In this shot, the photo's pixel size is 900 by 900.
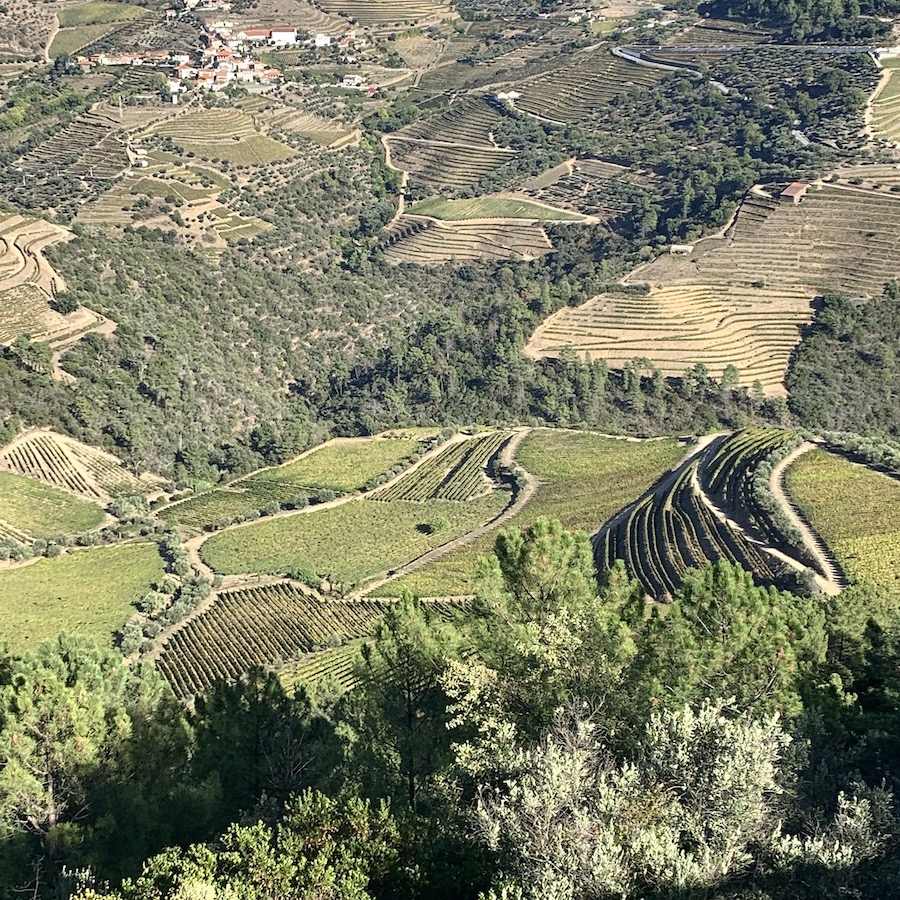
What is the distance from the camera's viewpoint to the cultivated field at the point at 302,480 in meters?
65.4

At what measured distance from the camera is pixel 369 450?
2987 inches

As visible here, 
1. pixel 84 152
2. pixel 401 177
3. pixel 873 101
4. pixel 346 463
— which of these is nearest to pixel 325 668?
pixel 346 463

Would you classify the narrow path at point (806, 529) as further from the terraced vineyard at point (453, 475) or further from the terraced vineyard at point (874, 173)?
the terraced vineyard at point (874, 173)

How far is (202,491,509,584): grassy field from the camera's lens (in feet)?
188

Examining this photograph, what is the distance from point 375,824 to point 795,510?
1385 inches

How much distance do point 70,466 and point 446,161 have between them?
71.0 metres

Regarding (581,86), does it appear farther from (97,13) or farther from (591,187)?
(97,13)

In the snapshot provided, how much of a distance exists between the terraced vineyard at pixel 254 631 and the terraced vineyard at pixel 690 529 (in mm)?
13130

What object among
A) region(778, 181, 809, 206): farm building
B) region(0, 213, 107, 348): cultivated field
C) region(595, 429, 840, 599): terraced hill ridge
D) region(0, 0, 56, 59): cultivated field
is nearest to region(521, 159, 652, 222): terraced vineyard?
region(778, 181, 809, 206): farm building

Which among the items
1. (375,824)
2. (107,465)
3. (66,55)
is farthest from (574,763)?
(66,55)

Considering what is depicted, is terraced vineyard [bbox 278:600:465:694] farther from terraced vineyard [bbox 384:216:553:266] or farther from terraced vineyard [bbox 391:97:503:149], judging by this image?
terraced vineyard [bbox 391:97:503:149]

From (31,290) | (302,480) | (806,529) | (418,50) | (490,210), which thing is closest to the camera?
(806,529)

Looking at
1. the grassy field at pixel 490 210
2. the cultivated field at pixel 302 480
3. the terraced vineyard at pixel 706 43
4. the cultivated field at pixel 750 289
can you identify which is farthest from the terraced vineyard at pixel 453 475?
the terraced vineyard at pixel 706 43

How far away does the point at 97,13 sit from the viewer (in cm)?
14862
